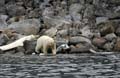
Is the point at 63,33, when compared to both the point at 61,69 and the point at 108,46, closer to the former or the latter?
the point at 108,46

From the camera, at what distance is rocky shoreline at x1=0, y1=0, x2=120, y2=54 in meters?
39.9

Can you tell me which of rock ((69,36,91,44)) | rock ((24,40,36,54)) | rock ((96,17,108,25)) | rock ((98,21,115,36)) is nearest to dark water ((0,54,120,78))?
rock ((24,40,36,54))

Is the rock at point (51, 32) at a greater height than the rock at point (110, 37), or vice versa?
the rock at point (51, 32)

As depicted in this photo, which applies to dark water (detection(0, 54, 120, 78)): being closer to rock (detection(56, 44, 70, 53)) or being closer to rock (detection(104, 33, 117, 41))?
rock (detection(56, 44, 70, 53))

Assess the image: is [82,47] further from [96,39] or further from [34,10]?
[34,10]

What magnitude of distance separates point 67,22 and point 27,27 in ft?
15.7

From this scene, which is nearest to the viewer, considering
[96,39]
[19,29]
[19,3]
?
[96,39]

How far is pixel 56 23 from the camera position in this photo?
4744 cm

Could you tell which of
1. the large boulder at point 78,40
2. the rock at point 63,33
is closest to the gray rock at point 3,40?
the rock at point 63,33

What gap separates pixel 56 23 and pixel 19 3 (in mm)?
11354

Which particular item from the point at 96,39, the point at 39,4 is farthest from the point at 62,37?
the point at 39,4

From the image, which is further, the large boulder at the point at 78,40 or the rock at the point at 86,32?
the rock at the point at 86,32

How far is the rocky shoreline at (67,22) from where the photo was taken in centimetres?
3991

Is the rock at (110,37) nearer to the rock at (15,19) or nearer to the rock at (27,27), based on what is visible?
the rock at (27,27)
